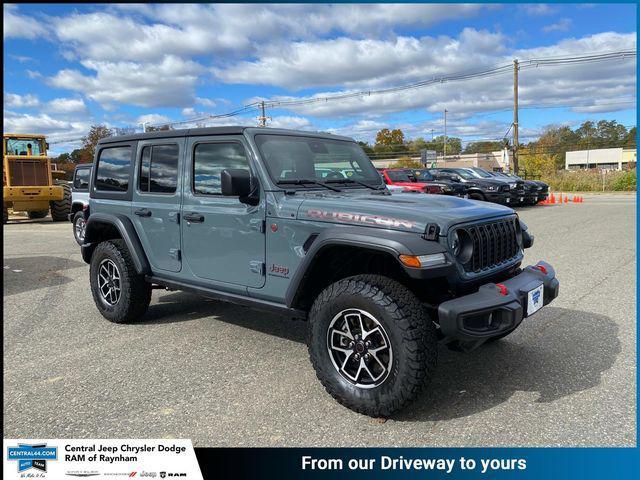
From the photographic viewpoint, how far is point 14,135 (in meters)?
17.4

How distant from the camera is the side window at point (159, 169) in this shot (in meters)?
4.62

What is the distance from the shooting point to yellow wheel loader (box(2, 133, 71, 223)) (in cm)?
1653

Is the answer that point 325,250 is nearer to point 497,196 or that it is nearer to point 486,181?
point 497,196

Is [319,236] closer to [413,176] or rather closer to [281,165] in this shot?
[281,165]

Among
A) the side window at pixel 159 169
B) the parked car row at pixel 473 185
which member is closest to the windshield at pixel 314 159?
the side window at pixel 159 169

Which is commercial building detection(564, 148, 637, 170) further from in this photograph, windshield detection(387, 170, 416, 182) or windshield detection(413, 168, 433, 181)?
windshield detection(387, 170, 416, 182)

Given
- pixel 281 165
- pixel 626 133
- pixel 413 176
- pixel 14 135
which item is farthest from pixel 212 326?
pixel 626 133

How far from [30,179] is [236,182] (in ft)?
52.9

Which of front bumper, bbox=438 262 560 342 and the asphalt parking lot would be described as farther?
the asphalt parking lot

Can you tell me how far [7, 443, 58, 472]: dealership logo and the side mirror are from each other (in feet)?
6.34

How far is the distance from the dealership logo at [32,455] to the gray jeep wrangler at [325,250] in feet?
5.42

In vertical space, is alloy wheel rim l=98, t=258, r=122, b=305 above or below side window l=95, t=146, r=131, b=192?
below

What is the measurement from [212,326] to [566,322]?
11.4ft

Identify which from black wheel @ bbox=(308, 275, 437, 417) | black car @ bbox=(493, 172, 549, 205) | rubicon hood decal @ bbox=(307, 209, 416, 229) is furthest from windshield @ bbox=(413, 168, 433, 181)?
black wheel @ bbox=(308, 275, 437, 417)
